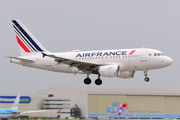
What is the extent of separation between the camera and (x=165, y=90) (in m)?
107

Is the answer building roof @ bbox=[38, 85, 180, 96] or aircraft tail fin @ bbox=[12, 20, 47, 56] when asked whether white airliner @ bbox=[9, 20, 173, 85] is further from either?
building roof @ bbox=[38, 85, 180, 96]

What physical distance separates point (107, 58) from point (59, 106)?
40780 mm

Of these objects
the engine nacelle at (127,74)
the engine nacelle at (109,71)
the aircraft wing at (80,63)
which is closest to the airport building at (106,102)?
the engine nacelle at (127,74)

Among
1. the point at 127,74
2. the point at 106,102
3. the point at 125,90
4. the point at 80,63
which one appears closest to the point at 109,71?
the point at 80,63

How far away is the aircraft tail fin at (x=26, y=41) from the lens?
190 ft

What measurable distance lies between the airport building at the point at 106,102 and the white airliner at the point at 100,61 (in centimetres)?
2867

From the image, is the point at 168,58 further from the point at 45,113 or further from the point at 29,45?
the point at 45,113

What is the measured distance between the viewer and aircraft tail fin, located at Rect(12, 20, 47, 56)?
57906 millimetres

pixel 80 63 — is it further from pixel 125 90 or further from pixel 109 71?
pixel 125 90

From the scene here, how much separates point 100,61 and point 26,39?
49.0 ft

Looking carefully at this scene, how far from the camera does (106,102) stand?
92.6 meters

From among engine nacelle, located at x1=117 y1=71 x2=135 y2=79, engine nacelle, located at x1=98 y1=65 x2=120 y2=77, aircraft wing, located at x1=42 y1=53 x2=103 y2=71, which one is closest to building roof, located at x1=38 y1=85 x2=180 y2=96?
engine nacelle, located at x1=117 y1=71 x2=135 y2=79

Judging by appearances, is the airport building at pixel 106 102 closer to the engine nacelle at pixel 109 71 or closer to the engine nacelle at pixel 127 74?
the engine nacelle at pixel 127 74

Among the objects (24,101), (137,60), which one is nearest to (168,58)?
(137,60)
